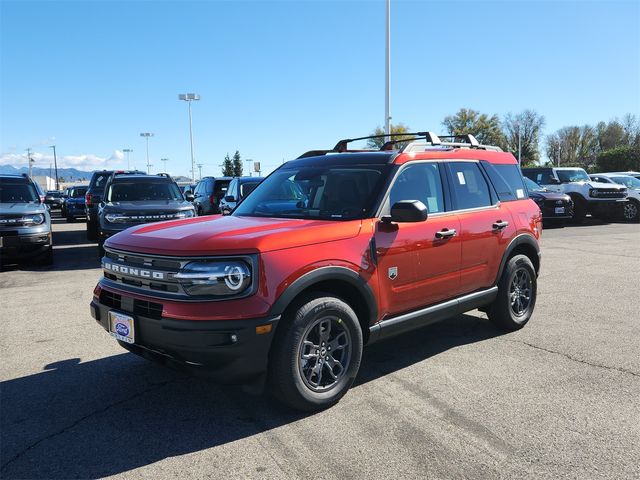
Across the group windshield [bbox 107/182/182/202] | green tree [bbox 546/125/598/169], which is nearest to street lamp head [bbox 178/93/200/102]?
windshield [bbox 107/182/182/202]

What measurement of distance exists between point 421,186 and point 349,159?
0.68 meters

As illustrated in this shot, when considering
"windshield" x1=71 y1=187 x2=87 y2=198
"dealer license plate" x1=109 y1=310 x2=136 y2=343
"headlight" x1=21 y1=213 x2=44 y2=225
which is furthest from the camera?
"windshield" x1=71 y1=187 x2=87 y2=198

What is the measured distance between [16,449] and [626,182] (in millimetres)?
22943

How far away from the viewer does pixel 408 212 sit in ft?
12.5

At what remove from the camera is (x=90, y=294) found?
24.6 ft

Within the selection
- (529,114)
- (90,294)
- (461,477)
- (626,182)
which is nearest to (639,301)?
(461,477)

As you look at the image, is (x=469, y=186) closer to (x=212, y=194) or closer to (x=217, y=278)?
(x=217, y=278)

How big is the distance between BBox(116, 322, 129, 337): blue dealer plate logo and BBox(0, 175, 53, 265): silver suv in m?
7.22

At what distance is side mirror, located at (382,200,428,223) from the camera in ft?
12.5

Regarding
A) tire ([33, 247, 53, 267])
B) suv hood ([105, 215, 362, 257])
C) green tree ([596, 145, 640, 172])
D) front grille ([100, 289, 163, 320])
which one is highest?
green tree ([596, 145, 640, 172])

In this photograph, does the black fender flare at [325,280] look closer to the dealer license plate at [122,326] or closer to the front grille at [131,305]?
the front grille at [131,305]

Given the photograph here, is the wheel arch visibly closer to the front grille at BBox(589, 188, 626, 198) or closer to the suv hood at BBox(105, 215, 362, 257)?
the suv hood at BBox(105, 215, 362, 257)

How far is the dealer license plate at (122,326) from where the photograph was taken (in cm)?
345

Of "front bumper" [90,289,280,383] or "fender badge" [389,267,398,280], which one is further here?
"fender badge" [389,267,398,280]
